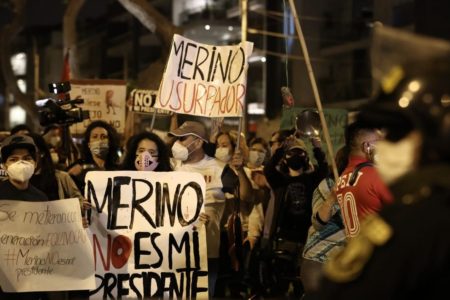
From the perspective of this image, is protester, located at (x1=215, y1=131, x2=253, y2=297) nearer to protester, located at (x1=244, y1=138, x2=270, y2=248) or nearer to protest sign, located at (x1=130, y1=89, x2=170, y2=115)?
protester, located at (x1=244, y1=138, x2=270, y2=248)

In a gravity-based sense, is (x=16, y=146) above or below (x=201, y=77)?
below

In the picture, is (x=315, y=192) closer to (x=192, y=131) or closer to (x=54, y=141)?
(x=192, y=131)

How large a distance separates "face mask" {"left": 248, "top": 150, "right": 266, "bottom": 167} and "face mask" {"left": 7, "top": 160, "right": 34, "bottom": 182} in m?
4.68

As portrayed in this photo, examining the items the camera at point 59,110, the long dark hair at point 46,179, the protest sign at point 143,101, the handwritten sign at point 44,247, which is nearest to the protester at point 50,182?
the long dark hair at point 46,179

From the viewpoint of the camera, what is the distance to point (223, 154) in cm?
→ 1095

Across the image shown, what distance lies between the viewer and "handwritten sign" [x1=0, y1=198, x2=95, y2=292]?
26.3 feet

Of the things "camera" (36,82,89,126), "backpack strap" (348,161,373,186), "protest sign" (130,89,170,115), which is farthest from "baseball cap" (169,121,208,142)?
"protest sign" (130,89,170,115)

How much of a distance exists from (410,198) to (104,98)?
43.5 ft

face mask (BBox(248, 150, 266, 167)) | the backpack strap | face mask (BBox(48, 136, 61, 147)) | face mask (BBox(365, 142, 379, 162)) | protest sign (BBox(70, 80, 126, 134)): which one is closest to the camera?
the backpack strap

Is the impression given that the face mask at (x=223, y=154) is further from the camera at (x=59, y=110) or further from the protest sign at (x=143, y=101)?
the protest sign at (x=143, y=101)

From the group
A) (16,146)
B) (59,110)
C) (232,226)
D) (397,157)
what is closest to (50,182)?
(16,146)

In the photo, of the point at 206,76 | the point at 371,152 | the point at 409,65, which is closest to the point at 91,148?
the point at 206,76

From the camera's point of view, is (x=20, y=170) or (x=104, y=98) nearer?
(x=20, y=170)

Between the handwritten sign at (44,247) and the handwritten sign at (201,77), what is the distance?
2246 millimetres
